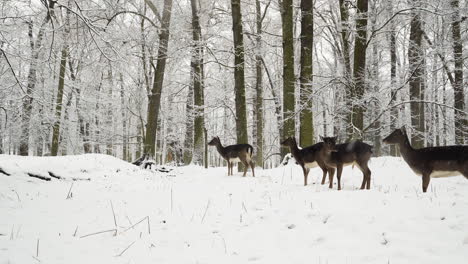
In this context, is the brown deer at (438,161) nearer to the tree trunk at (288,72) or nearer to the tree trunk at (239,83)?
the tree trunk at (288,72)

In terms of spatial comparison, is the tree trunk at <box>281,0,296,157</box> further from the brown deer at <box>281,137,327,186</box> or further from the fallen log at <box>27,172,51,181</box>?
the fallen log at <box>27,172,51,181</box>

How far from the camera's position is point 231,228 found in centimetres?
371

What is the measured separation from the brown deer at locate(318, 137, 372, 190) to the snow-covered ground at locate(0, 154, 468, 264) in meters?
1.29

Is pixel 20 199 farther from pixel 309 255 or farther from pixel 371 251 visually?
pixel 371 251

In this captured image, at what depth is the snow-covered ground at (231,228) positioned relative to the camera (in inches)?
110

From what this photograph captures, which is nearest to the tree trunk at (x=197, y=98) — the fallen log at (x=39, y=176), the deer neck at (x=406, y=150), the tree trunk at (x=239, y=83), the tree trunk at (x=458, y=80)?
the tree trunk at (x=239, y=83)

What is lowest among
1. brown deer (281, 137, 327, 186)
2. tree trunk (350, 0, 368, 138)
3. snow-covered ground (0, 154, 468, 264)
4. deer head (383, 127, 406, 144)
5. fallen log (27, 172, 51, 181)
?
snow-covered ground (0, 154, 468, 264)

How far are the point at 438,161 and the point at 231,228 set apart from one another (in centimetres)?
421

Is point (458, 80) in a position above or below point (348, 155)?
above

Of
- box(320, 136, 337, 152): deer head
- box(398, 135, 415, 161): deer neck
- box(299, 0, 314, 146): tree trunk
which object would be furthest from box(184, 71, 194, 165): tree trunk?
box(398, 135, 415, 161): deer neck

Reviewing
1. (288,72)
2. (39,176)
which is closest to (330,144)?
(288,72)

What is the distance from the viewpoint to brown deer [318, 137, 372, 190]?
19.9ft

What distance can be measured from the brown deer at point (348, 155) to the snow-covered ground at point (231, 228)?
1291mm

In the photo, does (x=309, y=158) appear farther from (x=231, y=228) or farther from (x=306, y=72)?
(x=306, y=72)
